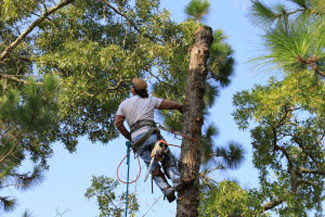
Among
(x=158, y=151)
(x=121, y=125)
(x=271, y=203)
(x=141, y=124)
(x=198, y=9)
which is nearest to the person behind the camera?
(x=158, y=151)

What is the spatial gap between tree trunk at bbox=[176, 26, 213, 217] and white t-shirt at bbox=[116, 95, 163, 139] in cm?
→ 35

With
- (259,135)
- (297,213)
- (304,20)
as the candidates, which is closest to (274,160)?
(259,135)

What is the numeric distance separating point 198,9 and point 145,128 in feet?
18.8

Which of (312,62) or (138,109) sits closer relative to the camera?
(312,62)

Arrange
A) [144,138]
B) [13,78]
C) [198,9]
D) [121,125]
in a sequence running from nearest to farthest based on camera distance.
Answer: [144,138] < [121,125] < [13,78] < [198,9]

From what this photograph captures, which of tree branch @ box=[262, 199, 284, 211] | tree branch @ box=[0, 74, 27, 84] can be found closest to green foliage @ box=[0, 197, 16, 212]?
tree branch @ box=[0, 74, 27, 84]

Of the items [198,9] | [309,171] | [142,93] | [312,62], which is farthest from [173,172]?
[198,9]

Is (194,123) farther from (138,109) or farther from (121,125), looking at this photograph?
(121,125)

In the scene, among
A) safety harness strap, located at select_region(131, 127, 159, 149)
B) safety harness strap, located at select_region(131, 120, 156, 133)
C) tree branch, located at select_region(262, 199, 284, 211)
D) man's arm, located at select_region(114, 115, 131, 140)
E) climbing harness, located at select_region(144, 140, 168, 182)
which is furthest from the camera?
tree branch, located at select_region(262, 199, 284, 211)

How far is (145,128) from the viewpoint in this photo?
448 cm

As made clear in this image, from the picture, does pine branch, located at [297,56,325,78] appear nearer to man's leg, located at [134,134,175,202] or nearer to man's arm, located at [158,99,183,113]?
man's arm, located at [158,99,183,113]

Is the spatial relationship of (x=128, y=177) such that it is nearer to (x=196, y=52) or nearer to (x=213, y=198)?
(x=213, y=198)

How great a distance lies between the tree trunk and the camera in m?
3.99

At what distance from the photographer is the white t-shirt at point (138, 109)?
14.9ft
